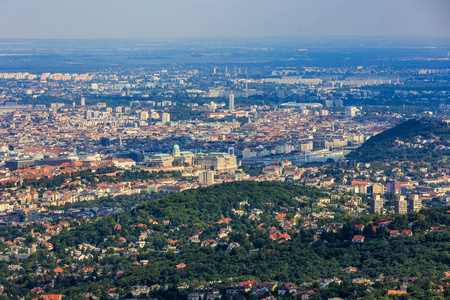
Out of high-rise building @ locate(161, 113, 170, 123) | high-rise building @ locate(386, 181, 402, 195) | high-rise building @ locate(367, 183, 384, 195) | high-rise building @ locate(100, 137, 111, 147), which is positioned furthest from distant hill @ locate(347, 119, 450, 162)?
high-rise building @ locate(161, 113, 170, 123)

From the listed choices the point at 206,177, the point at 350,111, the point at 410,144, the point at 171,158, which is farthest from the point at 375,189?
the point at 350,111

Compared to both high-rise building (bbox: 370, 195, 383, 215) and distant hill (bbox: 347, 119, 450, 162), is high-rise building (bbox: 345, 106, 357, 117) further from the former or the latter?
high-rise building (bbox: 370, 195, 383, 215)

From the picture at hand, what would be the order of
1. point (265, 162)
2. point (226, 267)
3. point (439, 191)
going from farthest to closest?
point (265, 162) < point (439, 191) < point (226, 267)

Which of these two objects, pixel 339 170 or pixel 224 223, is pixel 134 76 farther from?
pixel 224 223

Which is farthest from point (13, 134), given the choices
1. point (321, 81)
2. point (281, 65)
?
point (281, 65)

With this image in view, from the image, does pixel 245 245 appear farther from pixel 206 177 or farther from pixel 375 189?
pixel 206 177

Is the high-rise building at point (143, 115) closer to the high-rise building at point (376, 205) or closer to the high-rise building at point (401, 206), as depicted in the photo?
the high-rise building at point (376, 205)
